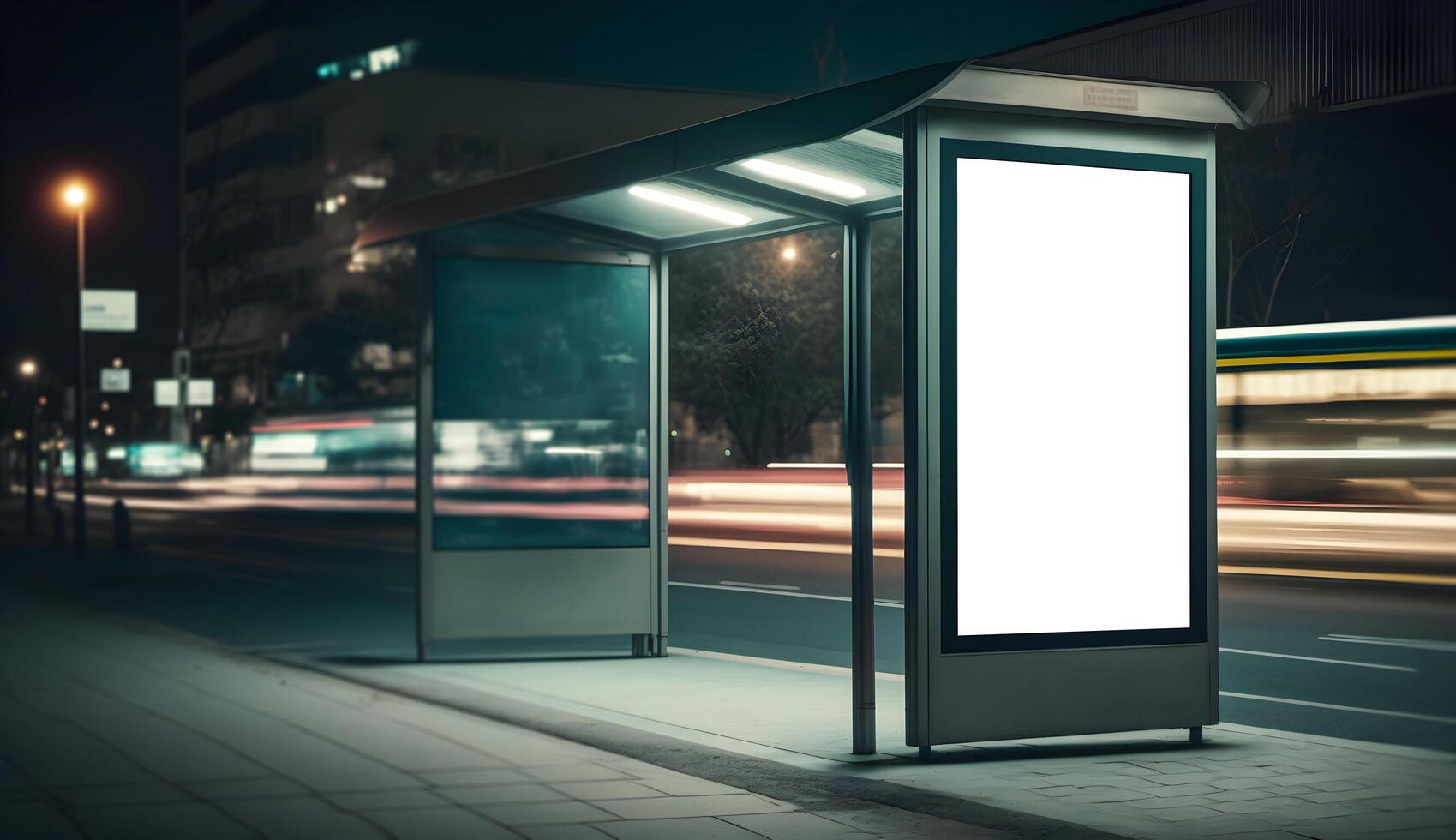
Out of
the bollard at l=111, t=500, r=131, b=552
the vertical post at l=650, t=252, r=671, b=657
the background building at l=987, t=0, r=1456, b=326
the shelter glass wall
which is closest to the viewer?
the shelter glass wall

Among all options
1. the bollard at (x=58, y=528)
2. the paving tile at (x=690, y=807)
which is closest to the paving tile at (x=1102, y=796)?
the paving tile at (x=690, y=807)

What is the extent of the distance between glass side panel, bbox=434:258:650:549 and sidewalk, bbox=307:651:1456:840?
1.42 m

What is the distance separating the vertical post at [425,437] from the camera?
11.6 meters

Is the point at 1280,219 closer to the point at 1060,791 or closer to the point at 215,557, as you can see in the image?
the point at 1060,791

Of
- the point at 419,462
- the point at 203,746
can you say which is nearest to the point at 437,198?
the point at 419,462

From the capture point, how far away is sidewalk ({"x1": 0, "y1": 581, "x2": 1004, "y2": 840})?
248 inches

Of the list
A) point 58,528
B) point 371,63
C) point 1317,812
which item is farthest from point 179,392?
point 371,63

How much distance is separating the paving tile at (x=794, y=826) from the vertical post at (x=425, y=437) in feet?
18.3

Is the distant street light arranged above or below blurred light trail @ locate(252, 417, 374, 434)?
below

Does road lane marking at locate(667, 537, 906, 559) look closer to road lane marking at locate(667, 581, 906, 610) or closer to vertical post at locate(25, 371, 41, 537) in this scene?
road lane marking at locate(667, 581, 906, 610)

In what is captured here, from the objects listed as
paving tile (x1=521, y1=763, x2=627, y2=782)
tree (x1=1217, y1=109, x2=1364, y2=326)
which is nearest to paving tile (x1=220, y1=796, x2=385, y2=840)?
paving tile (x1=521, y1=763, x2=627, y2=782)

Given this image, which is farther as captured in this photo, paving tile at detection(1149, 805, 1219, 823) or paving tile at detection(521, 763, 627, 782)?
paving tile at detection(521, 763, 627, 782)

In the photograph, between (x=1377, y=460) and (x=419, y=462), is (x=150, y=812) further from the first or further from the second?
(x=1377, y=460)

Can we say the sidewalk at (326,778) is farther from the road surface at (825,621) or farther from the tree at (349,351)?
the tree at (349,351)
